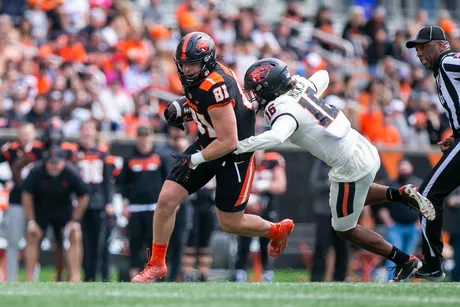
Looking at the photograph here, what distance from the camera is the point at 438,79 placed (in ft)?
30.0

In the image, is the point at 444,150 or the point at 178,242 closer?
the point at 444,150

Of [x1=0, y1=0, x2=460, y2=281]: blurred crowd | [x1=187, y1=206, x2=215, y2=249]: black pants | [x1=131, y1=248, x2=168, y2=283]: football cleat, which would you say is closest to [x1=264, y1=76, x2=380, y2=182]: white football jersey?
[x1=131, y1=248, x2=168, y2=283]: football cleat

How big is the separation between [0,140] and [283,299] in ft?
26.8

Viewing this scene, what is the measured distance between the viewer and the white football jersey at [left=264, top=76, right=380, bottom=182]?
8.75 meters

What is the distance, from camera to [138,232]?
1361cm

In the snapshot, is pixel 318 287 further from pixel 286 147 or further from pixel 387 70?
pixel 387 70

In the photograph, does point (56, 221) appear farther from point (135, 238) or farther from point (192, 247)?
point (192, 247)

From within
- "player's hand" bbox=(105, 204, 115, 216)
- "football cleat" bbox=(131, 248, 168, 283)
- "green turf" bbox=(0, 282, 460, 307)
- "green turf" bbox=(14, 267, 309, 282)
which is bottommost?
"green turf" bbox=(14, 267, 309, 282)

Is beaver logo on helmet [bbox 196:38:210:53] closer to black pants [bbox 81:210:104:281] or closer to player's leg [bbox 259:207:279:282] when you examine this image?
black pants [bbox 81:210:104:281]

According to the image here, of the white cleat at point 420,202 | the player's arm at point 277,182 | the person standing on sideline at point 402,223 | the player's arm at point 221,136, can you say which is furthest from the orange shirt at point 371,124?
the player's arm at point 221,136

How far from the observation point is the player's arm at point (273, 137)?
8.38 m

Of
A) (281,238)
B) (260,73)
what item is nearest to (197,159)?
(260,73)

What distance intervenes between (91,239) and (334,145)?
5.52m

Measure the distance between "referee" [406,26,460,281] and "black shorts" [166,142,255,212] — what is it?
1509 mm
